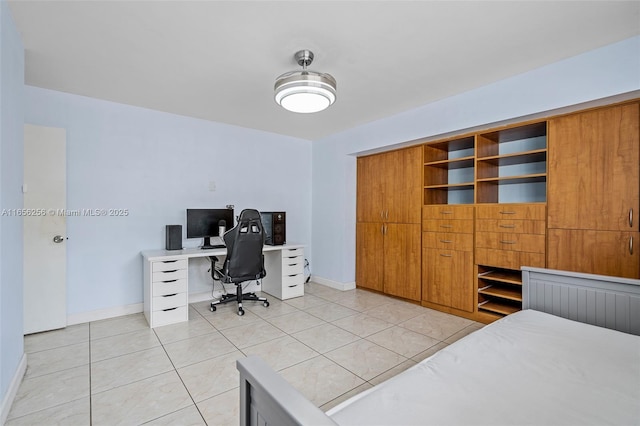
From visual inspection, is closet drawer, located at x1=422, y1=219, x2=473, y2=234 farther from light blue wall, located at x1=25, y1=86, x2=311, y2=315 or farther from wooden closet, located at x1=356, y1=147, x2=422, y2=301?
light blue wall, located at x1=25, y1=86, x2=311, y2=315

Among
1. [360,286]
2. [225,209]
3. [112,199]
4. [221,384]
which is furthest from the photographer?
[360,286]

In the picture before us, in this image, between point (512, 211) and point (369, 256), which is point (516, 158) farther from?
point (369, 256)

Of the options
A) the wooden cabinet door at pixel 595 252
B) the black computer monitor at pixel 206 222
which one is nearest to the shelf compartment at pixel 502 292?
the wooden cabinet door at pixel 595 252

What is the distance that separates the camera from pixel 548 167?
9.23 ft

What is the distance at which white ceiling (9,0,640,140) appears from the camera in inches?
78.0

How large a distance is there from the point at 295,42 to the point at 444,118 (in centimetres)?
198

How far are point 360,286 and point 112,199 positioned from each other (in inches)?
141

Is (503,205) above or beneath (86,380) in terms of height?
above

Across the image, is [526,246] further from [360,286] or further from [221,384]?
[221,384]

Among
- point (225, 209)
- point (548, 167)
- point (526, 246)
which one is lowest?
point (526, 246)

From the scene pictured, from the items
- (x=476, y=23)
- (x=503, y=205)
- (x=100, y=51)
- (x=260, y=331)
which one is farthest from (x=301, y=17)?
(x=260, y=331)

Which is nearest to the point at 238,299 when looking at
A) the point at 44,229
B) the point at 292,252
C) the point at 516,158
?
the point at 292,252

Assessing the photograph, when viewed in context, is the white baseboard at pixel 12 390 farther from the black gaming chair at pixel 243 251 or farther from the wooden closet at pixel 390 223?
the wooden closet at pixel 390 223

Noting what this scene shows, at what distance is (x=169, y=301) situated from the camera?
335cm
